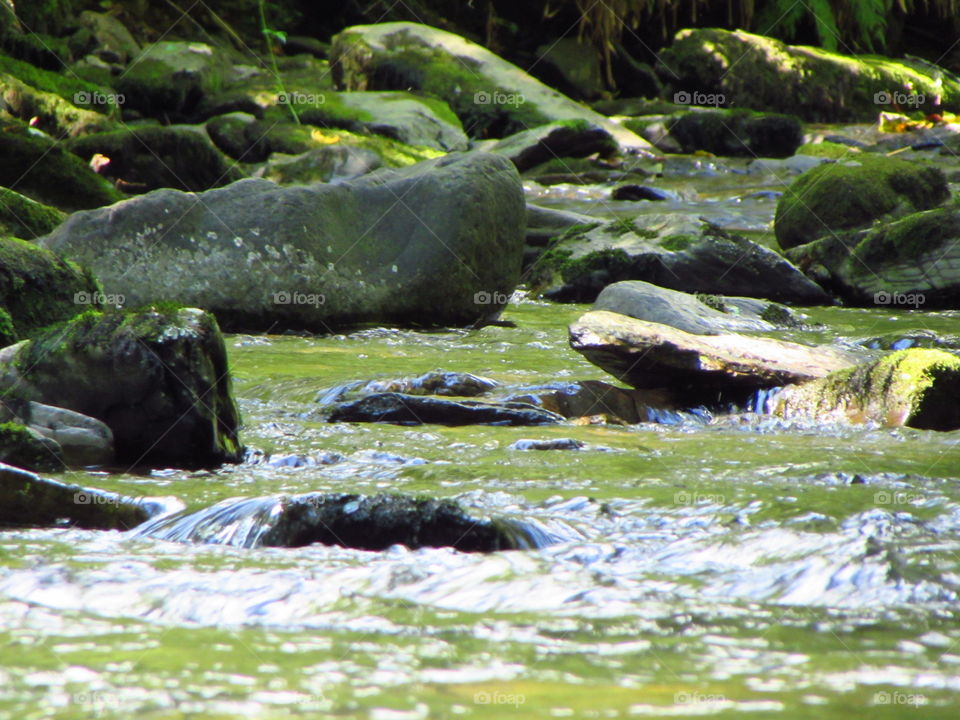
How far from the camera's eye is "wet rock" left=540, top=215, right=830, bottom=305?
826 cm

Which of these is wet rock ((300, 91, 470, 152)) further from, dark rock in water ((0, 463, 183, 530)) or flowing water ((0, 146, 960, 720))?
dark rock in water ((0, 463, 183, 530))

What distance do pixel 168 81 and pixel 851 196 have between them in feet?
30.8

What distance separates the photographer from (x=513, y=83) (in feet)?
56.6

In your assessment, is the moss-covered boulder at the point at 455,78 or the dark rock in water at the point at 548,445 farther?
the moss-covered boulder at the point at 455,78

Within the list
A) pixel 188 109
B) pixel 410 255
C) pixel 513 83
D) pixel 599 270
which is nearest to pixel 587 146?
pixel 513 83

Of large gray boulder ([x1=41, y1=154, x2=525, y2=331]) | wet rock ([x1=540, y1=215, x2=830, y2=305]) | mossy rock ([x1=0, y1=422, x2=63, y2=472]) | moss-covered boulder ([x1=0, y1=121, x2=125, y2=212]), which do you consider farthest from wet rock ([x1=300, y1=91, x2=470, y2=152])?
mossy rock ([x1=0, y1=422, x2=63, y2=472])

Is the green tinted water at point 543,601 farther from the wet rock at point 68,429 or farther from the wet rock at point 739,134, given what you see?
the wet rock at point 739,134

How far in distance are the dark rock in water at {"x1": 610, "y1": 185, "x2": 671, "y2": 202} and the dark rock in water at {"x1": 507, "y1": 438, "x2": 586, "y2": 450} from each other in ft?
30.9

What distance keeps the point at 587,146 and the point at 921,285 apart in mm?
8353

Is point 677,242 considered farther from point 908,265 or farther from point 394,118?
point 394,118

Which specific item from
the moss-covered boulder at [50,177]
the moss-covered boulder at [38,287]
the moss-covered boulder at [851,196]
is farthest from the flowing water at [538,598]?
the moss-covered boulder at [50,177]

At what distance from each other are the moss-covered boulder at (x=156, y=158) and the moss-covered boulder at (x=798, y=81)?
478 inches

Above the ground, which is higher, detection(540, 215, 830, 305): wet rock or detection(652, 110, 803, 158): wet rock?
detection(652, 110, 803, 158): wet rock

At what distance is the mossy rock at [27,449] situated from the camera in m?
3.50
